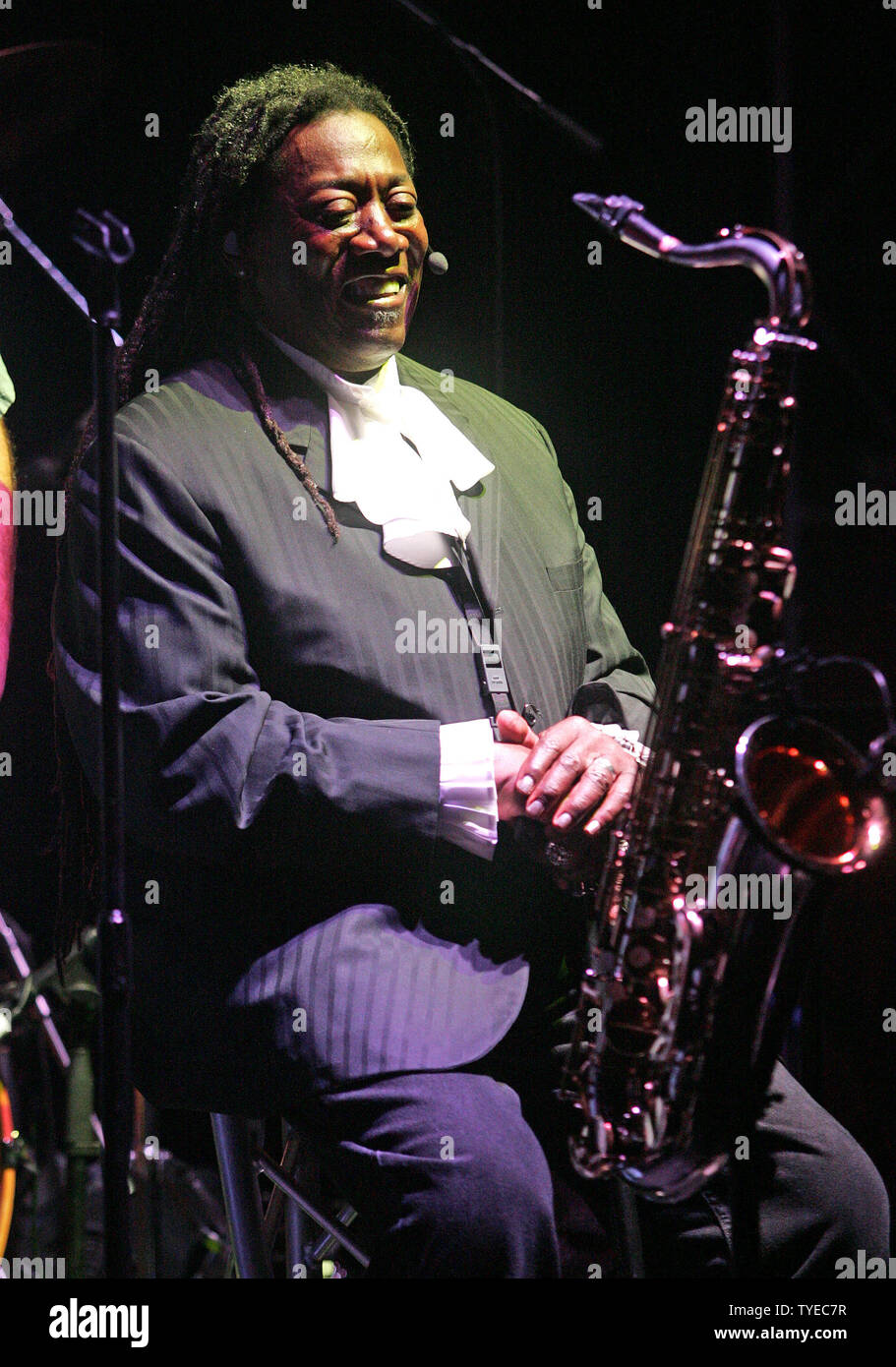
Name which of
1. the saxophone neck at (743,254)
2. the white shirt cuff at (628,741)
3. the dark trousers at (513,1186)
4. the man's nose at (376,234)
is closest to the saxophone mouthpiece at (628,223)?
the saxophone neck at (743,254)

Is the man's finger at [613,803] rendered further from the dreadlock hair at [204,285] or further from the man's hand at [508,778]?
the dreadlock hair at [204,285]

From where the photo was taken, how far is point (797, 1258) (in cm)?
248

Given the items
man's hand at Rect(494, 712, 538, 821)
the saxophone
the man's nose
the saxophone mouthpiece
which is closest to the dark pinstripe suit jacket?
man's hand at Rect(494, 712, 538, 821)

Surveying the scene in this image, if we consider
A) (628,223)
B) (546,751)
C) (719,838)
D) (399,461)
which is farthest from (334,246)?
(719,838)

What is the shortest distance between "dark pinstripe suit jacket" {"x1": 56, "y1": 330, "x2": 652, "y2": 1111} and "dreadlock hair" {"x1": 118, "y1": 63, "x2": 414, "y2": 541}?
95 millimetres

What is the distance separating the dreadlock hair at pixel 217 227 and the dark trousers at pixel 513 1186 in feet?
4.56

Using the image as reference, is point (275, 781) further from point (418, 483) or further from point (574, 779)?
point (418, 483)

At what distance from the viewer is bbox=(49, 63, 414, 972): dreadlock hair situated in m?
2.78

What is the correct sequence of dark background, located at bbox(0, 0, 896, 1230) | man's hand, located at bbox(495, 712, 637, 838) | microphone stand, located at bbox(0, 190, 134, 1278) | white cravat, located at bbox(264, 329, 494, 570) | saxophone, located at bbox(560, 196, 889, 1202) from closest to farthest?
1. microphone stand, located at bbox(0, 190, 134, 1278)
2. saxophone, located at bbox(560, 196, 889, 1202)
3. man's hand, located at bbox(495, 712, 637, 838)
4. white cravat, located at bbox(264, 329, 494, 570)
5. dark background, located at bbox(0, 0, 896, 1230)

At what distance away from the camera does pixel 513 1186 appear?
227 centimetres

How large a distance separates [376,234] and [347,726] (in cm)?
98

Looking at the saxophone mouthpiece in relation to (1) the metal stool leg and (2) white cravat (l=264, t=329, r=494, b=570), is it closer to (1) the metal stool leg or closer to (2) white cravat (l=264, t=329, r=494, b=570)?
(2) white cravat (l=264, t=329, r=494, b=570)
